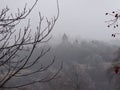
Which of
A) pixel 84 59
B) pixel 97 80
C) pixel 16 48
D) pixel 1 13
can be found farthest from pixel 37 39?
pixel 84 59

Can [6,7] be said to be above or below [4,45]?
above

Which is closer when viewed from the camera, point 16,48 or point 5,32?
point 16,48

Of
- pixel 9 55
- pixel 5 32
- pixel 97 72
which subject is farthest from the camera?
pixel 97 72

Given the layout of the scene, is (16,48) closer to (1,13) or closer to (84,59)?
(1,13)

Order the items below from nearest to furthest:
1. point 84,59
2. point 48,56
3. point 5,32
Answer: point 5,32, point 48,56, point 84,59

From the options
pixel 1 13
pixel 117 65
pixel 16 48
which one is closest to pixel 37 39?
pixel 16 48

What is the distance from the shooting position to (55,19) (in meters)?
6.66

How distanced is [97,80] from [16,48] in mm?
128949

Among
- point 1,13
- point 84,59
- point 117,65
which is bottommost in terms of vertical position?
point 84,59

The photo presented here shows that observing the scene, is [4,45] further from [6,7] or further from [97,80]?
[97,80]

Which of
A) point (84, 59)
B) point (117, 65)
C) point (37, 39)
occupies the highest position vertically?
point (37, 39)

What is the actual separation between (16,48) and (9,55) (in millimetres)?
157

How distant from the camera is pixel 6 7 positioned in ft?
22.7

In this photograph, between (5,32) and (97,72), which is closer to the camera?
(5,32)
